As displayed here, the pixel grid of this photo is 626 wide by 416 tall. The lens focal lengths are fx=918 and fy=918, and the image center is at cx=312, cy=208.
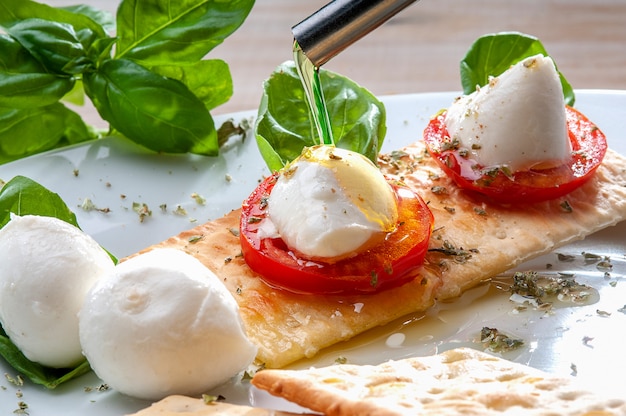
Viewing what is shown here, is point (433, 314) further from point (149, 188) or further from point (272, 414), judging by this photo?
point (149, 188)

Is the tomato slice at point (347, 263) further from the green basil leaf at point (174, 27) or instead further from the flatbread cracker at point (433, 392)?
the green basil leaf at point (174, 27)

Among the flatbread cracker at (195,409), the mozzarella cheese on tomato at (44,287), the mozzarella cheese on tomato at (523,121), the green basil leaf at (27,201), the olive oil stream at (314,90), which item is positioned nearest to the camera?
the flatbread cracker at (195,409)

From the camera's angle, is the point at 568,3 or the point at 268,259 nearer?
the point at 268,259

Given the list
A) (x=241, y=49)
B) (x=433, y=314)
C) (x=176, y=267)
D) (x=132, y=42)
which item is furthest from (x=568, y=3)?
(x=176, y=267)

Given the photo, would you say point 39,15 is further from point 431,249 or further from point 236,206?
point 431,249

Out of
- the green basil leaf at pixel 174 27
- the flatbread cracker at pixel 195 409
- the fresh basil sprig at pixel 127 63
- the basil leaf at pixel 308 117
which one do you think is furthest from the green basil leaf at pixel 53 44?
the flatbread cracker at pixel 195 409

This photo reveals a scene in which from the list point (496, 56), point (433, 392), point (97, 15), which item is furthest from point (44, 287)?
point (496, 56)
